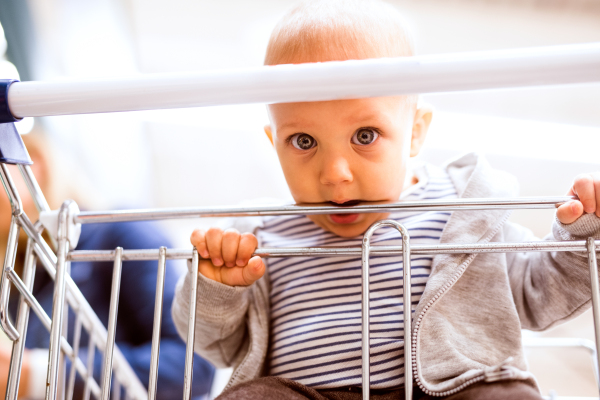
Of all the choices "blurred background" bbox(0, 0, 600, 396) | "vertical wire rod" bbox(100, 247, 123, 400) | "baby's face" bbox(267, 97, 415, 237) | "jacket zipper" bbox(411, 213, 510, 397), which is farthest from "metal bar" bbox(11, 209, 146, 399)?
"blurred background" bbox(0, 0, 600, 396)

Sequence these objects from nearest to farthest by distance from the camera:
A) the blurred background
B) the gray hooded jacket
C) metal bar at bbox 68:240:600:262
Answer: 1. metal bar at bbox 68:240:600:262
2. the gray hooded jacket
3. the blurred background

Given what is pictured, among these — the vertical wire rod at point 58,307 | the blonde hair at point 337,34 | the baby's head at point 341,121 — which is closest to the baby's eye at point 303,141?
the baby's head at point 341,121

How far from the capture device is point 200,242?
0.68m

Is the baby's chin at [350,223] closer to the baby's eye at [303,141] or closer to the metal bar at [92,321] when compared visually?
the baby's eye at [303,141]

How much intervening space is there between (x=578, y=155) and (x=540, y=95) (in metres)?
0.30

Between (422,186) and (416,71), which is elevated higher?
(422,186)

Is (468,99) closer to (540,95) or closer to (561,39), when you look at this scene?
(540,95)

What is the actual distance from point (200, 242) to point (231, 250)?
47mm

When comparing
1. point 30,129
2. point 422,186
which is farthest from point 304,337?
point 30,129

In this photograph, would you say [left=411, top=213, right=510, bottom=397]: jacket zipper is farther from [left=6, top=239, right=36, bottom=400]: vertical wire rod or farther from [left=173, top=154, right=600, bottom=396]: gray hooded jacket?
[left=6, top=239, right=36, bottom=400]: vertical wire rod

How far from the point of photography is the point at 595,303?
0.53 meters

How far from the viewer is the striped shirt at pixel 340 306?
2.33 feet

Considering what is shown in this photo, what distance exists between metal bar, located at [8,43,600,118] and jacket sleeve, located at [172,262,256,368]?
30cm

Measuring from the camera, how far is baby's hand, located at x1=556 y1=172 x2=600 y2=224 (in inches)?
23.0
